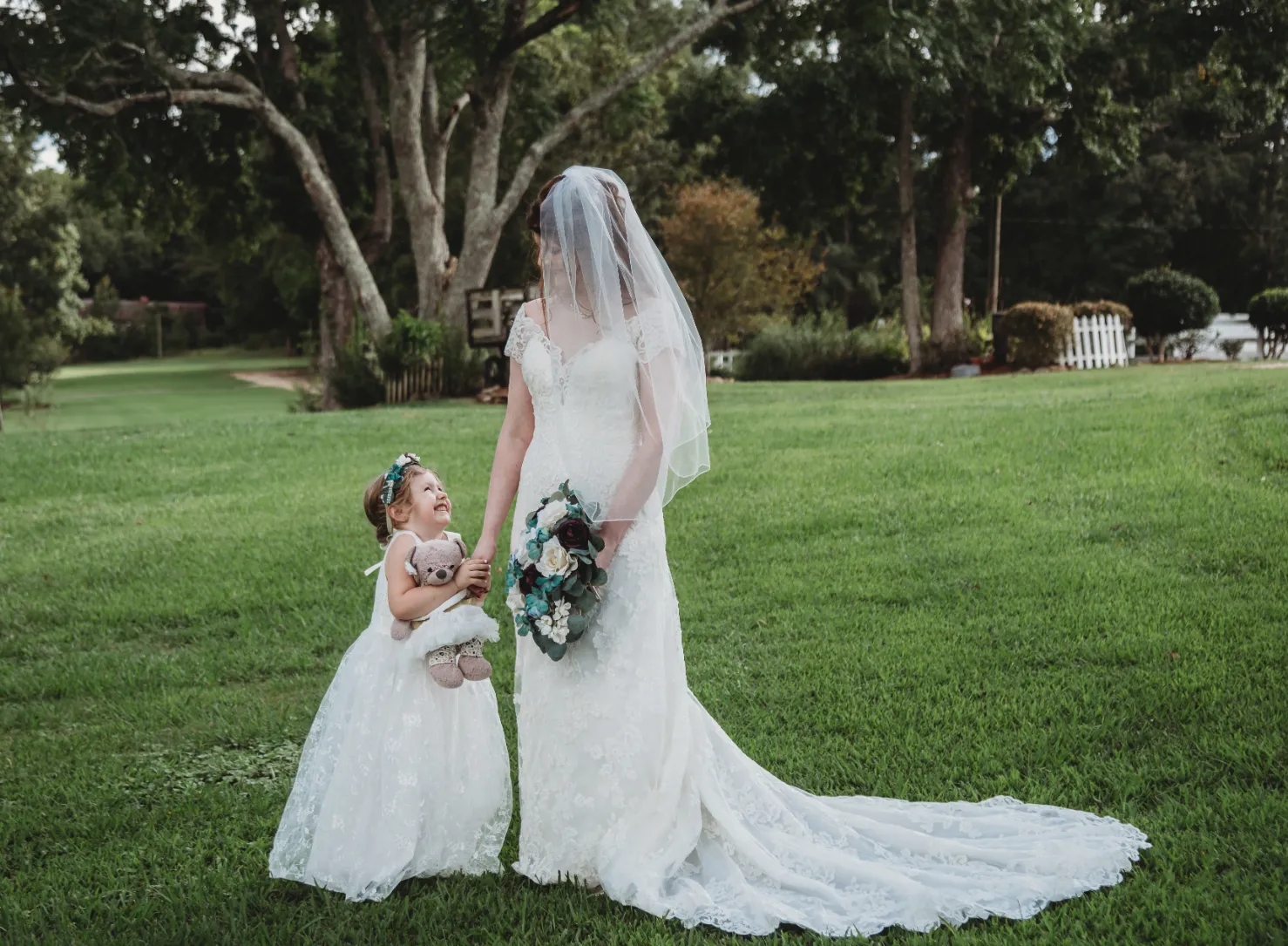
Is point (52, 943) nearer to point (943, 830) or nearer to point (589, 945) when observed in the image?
point (589, 945)

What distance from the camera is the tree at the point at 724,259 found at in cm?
3136

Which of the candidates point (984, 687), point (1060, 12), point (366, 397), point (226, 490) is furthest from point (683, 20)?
point (984, 687)

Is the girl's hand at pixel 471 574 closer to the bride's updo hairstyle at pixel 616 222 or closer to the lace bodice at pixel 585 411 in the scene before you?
the lace bodice at pixel 585 411

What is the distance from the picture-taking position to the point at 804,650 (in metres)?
5.73

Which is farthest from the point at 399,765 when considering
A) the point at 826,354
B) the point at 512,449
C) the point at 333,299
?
the point at 826,354

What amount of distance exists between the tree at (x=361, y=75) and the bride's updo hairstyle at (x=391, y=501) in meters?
16.5

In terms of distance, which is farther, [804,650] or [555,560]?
[804,650]

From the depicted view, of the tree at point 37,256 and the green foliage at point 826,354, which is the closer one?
the green foliage at point 826,354

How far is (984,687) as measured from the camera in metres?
5.06

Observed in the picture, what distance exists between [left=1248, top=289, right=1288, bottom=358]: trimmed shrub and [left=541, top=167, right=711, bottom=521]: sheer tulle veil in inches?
971

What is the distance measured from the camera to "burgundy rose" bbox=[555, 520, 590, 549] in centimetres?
327

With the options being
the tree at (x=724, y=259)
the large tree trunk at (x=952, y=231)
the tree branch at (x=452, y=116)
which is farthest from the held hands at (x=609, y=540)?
the tree at (x=724, y=259)

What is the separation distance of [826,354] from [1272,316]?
9504 mm

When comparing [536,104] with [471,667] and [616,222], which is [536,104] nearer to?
[616,222]
